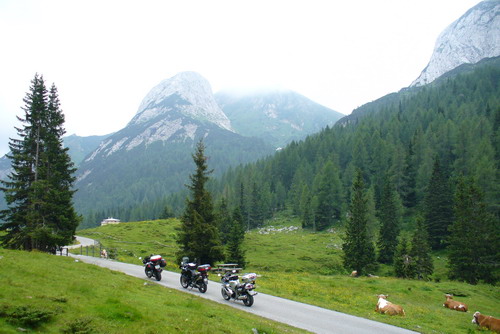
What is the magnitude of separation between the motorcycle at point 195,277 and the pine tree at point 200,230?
9.94 meters

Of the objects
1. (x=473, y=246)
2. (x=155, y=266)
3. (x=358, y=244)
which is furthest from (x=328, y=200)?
(x=155, y=266)

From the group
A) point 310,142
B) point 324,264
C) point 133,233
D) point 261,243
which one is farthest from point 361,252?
point 310,142

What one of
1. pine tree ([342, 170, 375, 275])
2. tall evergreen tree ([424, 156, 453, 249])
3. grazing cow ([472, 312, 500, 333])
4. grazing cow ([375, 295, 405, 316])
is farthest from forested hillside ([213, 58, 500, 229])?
grazing cow ([375, 295, 405, 316])

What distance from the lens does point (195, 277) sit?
749 inches

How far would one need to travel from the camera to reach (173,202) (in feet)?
533

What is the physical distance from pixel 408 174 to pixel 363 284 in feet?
254

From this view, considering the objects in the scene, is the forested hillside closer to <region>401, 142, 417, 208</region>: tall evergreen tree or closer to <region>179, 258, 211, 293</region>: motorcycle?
<region>401, 142, 417, 208</region>: tall evergreen tree

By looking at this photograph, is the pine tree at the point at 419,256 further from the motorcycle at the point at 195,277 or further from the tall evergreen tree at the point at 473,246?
the motorcycle at the point at 195,277

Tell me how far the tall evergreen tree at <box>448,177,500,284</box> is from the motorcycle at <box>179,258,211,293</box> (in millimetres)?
37131

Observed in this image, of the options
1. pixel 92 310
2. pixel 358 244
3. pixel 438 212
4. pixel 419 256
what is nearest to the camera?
pixel 92 310

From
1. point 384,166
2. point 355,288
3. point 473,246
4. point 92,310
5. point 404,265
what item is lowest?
point 404,265

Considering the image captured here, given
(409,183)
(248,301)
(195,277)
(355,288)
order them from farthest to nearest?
1. (409,183)
2. (355,288)
3. (195,277)
4. (248,301)

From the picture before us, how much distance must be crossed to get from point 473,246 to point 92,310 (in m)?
45.6

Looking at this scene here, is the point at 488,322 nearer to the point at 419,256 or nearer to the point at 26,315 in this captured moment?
the point at 26,315
